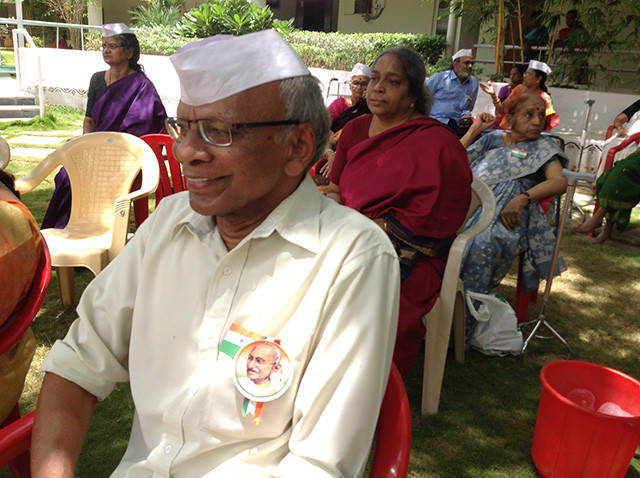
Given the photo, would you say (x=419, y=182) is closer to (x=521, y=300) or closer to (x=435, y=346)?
(x=435, y=346)

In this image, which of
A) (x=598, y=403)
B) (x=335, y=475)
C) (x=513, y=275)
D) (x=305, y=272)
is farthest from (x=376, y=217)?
(x=513, y=275)

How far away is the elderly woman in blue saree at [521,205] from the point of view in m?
3.46

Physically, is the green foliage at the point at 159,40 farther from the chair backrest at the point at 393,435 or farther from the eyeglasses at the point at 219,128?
the chair backrest at the point at 393,435

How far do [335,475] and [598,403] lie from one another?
166 centimetres

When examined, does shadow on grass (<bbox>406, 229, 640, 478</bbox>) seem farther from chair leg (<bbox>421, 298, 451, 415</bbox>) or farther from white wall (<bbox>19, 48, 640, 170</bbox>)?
white wall (<bbox>19, 48, 640, 170</bbox>)

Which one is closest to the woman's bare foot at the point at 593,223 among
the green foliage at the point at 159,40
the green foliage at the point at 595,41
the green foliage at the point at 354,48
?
the green foliage at the point at 595,41

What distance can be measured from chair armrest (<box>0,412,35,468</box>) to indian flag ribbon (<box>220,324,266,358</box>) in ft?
1.74

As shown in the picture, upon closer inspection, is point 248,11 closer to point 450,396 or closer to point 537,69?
point 537,69

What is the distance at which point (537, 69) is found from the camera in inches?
274

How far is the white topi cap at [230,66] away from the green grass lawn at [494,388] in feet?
5.74

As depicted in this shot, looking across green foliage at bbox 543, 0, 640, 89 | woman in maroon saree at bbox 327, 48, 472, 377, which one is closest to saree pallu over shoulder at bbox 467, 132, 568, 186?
woman in maroon saree at bbox 327, 48, 472, 377

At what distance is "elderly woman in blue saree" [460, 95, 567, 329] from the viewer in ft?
11.4

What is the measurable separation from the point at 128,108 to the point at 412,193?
2.92 metres

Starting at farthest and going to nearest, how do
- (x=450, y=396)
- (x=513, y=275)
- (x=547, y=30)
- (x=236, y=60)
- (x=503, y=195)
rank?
(x=547, y=30), (x=513, y=275), (x=503, y=195), (x=450, y=396), (x=236, y=60)
